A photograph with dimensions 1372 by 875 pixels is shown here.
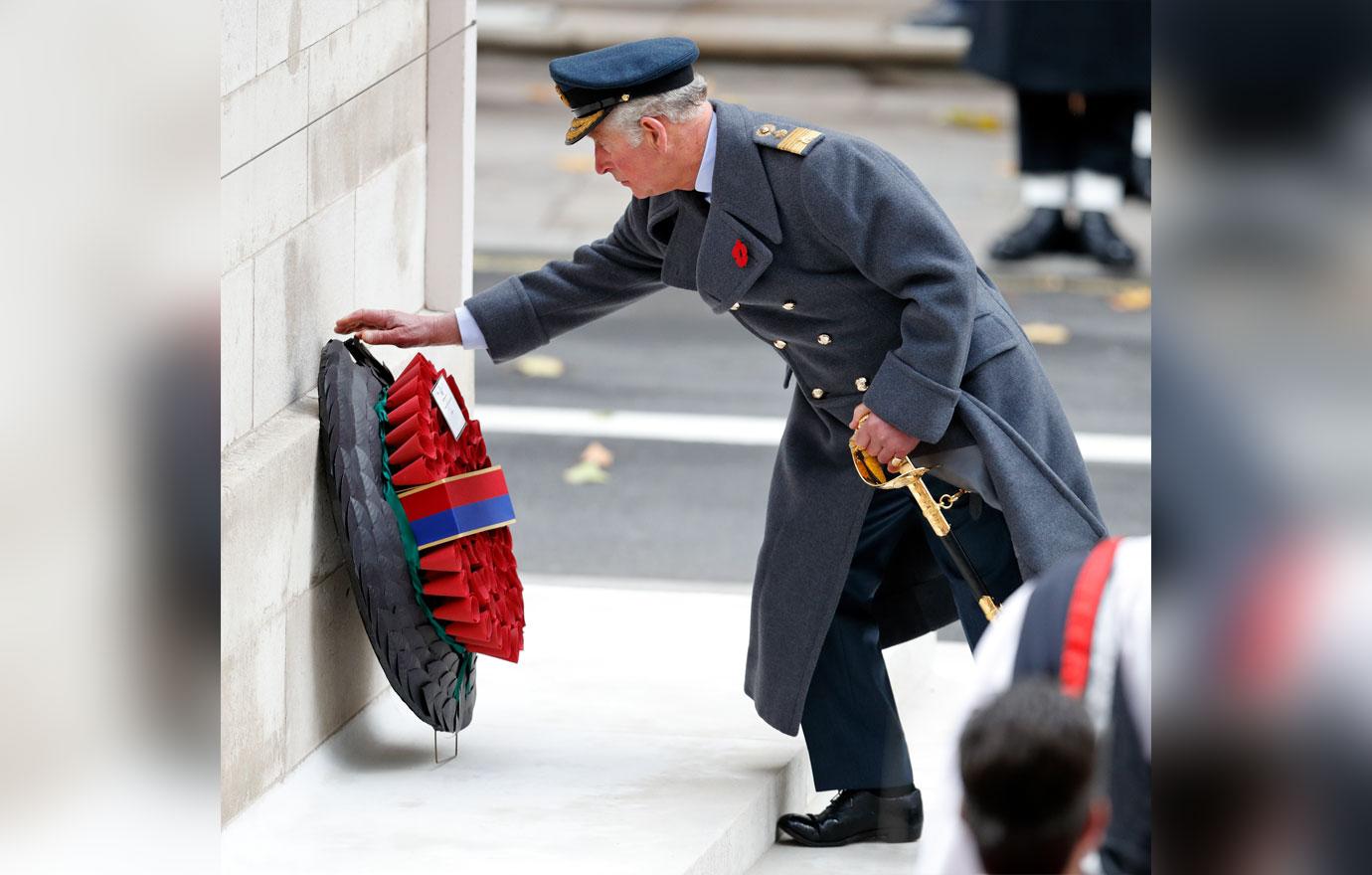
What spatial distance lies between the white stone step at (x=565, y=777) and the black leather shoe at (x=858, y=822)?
0.08m

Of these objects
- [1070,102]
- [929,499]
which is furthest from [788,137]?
[1070,102]

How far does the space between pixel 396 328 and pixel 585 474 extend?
3570 millimetres

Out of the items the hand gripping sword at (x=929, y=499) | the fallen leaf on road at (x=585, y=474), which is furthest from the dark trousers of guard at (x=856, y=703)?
the fallen leaf on road at (x=585, y=474)

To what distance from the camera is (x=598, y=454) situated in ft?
26.6

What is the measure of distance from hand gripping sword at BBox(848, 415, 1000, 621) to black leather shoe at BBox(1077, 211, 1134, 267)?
23.5 feet

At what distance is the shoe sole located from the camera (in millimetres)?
4262

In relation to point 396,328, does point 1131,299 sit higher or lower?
lower

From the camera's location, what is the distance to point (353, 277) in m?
4.48

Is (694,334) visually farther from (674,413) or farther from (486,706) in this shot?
(486,706)

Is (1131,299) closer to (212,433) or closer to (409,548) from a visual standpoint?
(409,548)

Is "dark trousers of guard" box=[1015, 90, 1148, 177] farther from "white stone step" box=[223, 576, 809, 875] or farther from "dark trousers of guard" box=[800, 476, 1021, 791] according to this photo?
"dark trousers of guard" box=[800, 476, 1021, 791]

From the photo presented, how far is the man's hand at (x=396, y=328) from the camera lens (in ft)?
14.2

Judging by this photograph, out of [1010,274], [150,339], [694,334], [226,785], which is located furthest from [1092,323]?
[150,339]

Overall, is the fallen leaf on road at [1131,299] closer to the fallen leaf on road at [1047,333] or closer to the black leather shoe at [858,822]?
the fallen leaf on road at [1047,333]
